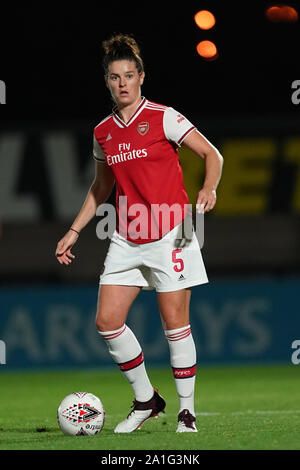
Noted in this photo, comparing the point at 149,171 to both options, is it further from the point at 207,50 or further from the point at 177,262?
the point at 207,50

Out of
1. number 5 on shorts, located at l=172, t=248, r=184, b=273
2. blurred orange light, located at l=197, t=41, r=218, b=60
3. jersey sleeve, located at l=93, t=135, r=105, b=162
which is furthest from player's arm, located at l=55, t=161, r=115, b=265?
blurred orange light, located at l=197, t=41, r=218, b=60

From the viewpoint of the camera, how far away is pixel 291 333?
12.1 meters

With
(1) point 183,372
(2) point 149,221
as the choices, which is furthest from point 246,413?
(2) point 149,221

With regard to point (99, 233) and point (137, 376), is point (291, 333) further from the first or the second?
point (137, 376)

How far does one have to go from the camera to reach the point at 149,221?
5.92 metres

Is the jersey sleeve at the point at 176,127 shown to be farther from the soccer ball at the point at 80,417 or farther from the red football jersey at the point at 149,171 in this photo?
the soccer ball at the point at 80,417

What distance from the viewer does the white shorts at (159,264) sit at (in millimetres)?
5898

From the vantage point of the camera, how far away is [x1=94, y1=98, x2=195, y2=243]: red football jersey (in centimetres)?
590

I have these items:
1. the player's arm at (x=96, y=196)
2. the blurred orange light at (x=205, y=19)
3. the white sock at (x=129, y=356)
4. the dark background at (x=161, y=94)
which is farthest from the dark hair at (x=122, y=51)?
the dark background at (x=161, y=94)

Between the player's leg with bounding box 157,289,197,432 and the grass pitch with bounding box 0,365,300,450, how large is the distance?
6.1 inches

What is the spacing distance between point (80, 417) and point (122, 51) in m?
2.09

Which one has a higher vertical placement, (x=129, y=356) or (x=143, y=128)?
(x=143, y=128)

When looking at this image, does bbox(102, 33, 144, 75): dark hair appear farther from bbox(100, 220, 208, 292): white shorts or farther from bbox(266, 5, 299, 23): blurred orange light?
bbox(266, 5, 299, 23): blurred orange light
